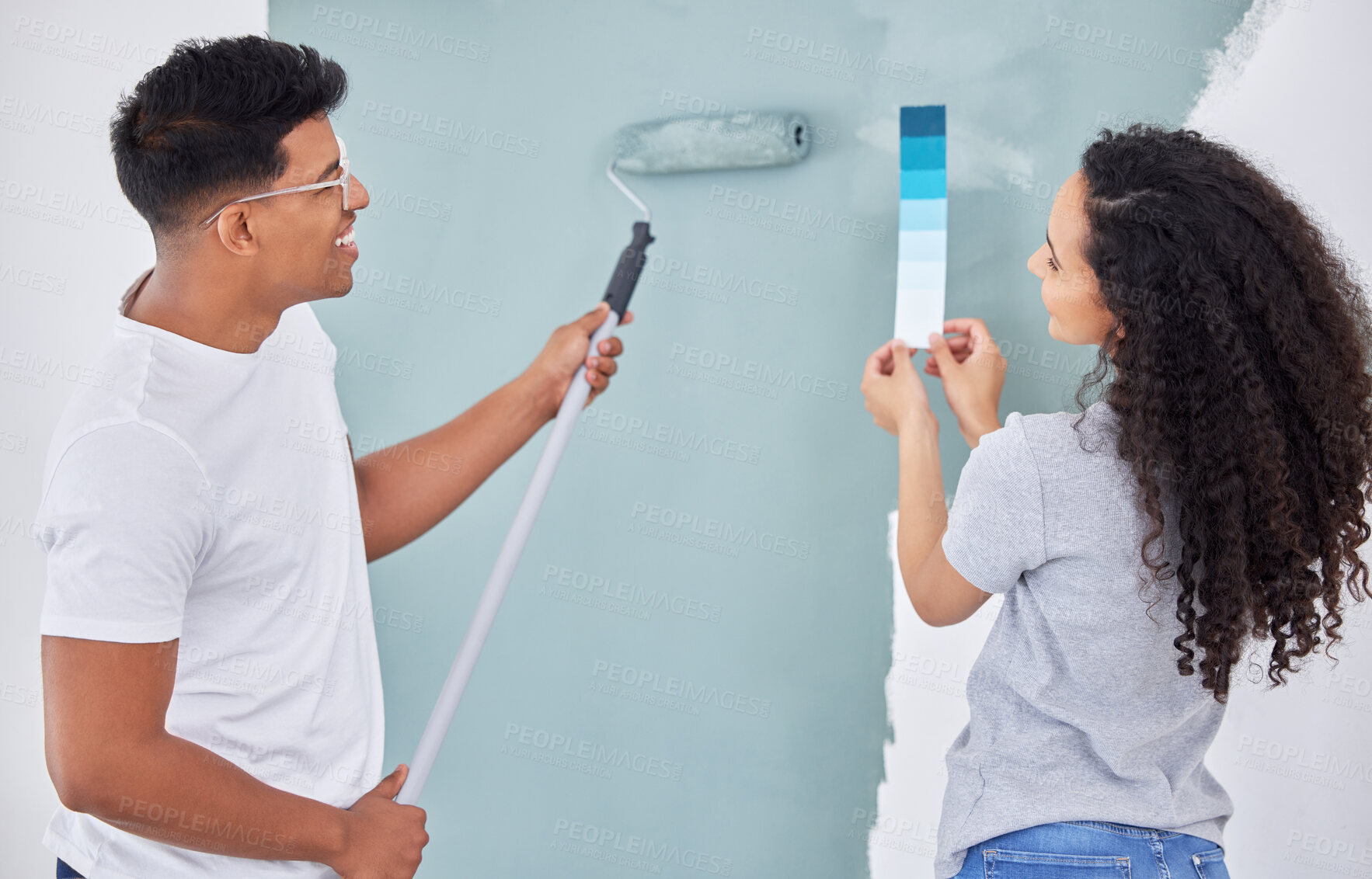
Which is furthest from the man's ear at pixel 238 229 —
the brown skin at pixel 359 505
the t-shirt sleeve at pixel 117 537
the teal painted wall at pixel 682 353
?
the teal painted wall at pixel 682 353

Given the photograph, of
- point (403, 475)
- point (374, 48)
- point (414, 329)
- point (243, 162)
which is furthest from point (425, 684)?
point (374, 48)

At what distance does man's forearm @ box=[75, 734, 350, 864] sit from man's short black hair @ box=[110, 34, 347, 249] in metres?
0.48

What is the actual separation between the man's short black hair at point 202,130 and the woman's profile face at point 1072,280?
72cm

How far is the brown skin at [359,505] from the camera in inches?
27.1

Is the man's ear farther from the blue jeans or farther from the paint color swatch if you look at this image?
the blue jeans

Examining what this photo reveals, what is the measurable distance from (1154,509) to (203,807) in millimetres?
774

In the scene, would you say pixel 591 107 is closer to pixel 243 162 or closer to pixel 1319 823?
pixel 243 162

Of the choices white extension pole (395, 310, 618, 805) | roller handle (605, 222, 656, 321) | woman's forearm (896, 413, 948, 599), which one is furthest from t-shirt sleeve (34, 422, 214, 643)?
woman's forearm (896, 413, 948, 599)

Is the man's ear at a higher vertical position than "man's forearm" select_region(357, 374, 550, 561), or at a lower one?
higher

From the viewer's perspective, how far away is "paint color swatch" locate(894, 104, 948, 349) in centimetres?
96

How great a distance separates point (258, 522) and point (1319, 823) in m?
1.11

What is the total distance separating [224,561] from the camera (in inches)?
32.4

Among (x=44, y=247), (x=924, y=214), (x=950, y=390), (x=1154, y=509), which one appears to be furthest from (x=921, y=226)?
(x=44, y=247)

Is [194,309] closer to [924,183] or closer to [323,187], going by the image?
[323,187]
